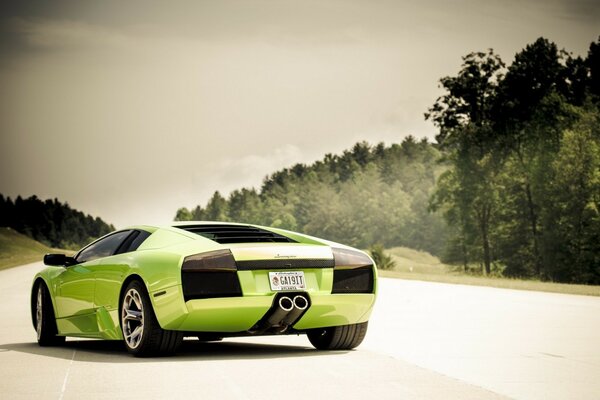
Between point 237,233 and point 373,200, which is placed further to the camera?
point 373,200

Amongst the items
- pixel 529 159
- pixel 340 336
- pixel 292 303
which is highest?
pixel 529 159

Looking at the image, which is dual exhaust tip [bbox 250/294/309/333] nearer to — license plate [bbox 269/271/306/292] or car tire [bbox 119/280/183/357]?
license plate [bbox 269/271/306/292]

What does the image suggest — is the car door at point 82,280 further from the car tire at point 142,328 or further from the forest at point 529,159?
the forest at point 529,159

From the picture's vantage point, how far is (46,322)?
11422mm

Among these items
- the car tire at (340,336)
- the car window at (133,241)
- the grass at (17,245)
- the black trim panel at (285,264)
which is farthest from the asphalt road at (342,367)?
the grass at (17,245)

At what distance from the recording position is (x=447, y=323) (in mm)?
15055

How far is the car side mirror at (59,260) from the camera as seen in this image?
36.3 feet

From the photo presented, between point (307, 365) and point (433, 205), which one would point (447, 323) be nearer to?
point (307, 365)

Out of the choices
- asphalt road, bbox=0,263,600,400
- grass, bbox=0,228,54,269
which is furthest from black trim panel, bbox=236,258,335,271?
grass, bbox=0,228,54,269

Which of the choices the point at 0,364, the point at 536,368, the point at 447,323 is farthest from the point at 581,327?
the point at 0,364

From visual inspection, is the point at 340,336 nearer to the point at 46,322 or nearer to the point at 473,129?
the point at 46,322

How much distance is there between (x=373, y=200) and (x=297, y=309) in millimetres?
156566

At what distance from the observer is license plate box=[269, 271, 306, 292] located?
9.60 metres

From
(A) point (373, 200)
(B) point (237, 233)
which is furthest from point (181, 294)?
(A) point (373, 200)
